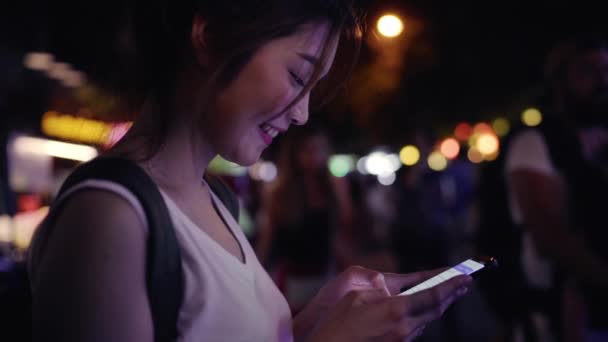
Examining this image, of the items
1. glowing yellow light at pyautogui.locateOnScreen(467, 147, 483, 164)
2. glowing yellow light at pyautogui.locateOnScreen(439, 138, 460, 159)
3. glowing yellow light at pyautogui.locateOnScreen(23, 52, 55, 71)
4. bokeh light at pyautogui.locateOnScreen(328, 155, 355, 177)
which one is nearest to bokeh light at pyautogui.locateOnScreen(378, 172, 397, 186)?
bokeh light at pyautogui.locateOnScreen(328, 155, 355, 177)

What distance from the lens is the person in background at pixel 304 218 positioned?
12.9 feet

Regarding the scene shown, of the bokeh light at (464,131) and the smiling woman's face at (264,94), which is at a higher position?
the bokeh light at (464,131)

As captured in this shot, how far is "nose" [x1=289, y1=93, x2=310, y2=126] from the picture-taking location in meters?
1.23

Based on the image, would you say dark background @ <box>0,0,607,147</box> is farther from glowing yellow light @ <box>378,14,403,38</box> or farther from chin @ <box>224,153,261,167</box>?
chin @ <box>224,153,261,167</box>

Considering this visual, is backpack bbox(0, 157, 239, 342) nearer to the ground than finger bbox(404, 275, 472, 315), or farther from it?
farther from it

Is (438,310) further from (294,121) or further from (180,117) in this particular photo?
(180,117)

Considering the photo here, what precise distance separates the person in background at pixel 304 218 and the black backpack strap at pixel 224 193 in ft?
7.39

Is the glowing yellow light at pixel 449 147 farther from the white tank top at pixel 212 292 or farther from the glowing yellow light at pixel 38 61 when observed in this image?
the white tank top at pixel 212 292

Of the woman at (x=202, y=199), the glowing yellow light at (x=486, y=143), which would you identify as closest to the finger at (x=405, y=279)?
the woman at (x=202, y=199)

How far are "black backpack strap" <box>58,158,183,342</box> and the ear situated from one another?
319 millimetres

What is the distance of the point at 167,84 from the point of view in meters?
1.22

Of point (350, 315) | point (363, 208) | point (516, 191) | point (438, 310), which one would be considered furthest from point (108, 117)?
point (363, 208)

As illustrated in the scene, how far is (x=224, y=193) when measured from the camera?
1.59 meters

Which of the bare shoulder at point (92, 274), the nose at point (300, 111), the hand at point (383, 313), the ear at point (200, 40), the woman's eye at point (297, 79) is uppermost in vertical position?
the ear at point (200, 40)
